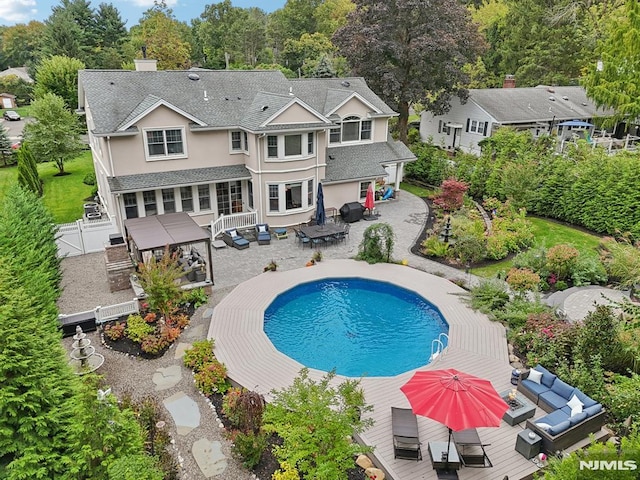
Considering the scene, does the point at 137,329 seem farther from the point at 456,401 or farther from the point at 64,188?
the point at 64,188

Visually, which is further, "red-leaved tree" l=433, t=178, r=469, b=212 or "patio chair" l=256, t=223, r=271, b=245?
"red-leaved tree" l=433, t=178, r=469, b=212

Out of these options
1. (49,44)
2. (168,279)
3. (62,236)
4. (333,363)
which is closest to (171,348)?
(168,279)

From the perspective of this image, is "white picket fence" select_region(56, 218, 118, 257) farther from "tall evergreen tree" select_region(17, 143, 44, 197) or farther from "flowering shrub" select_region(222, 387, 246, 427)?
"flowering shrub" select_region(222, 387, 246, 427)

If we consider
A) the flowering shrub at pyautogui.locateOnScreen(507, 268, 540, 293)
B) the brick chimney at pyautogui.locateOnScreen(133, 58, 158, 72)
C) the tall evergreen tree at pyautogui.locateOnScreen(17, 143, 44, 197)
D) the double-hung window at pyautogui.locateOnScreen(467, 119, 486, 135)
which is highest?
the brick chimney at pyautogui.locateOnScreen(133, 58, 158, 72)

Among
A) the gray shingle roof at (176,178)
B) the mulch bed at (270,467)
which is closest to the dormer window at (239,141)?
the gray shingle roof at (176,178)

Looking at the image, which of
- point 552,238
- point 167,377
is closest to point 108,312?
point 167,377

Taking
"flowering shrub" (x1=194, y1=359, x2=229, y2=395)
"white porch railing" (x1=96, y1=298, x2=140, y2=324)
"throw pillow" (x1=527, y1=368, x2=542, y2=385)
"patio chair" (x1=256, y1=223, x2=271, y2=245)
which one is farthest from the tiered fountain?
"throw pillow" (x1=527, y1=368, x2=542, y2=385)
